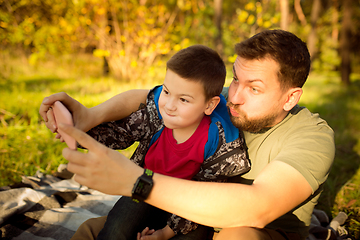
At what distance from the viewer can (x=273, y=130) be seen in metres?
1.77

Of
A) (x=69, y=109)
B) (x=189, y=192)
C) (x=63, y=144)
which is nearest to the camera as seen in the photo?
(x=189, y=192)

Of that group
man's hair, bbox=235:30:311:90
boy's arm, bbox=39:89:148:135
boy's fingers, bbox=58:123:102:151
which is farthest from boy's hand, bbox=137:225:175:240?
man's hair, bbox=235:30:311:90

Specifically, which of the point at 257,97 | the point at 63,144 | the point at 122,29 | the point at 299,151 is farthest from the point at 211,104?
the point at 122,29

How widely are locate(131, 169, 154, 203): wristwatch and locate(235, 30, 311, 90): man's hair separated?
1.11 meters

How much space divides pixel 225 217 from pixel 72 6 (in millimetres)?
6729

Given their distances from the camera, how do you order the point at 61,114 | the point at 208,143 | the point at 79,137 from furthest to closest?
the point at 208,143, the point at 61,114, the point at 79,137

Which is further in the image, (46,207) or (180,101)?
(46,207)

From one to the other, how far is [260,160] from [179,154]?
1.73ft

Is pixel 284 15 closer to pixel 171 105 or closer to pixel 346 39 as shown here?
pixel 346 39

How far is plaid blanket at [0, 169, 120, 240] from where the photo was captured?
1.91 m

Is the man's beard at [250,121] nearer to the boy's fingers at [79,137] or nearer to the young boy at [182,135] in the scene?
the young boy at [182,135]

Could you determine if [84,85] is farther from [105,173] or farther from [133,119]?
[105,173]

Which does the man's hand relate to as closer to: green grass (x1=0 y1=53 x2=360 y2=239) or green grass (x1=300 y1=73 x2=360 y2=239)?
green grass (x1=0 y1=53 x2=360 y2=239)

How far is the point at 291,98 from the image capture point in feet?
5.85
